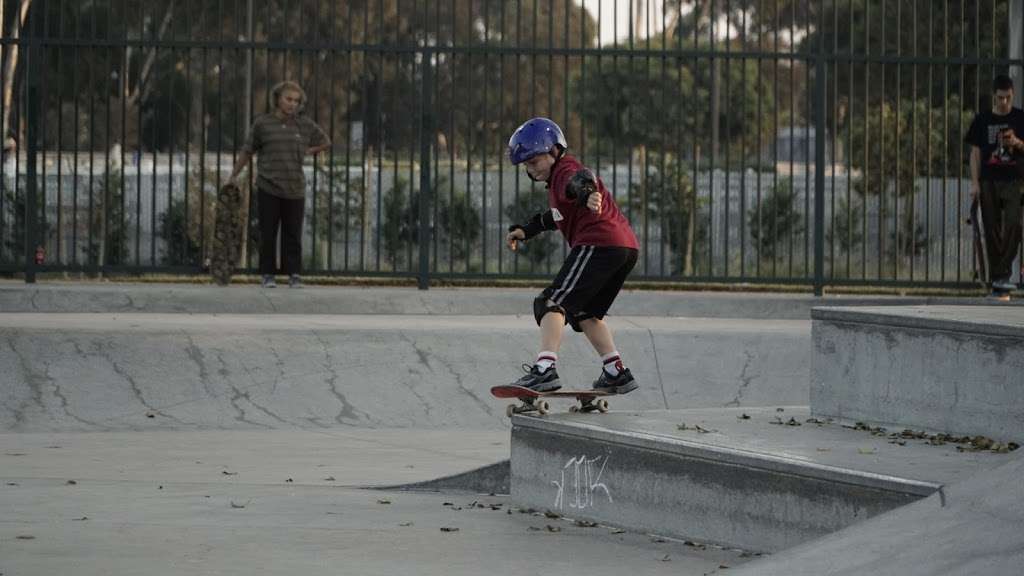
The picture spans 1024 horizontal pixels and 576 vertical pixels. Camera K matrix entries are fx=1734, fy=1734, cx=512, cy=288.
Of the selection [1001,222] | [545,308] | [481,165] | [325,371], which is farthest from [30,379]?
[481,165]

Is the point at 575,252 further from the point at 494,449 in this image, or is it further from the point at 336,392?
the point at 336,392

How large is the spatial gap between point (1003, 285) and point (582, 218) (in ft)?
21.5

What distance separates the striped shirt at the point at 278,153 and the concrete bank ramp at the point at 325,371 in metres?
2.35

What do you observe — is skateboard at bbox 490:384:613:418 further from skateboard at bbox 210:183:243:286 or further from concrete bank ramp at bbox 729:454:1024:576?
skateboard at bbox 210:183:243:286

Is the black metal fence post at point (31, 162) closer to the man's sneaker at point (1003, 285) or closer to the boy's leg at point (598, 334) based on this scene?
the boy's leg at point (598, 334)

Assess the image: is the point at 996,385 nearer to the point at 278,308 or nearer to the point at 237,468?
the point at 237,468

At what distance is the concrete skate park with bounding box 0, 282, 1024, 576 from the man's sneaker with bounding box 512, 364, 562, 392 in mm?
216

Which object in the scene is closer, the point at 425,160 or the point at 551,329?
the point at 551,329

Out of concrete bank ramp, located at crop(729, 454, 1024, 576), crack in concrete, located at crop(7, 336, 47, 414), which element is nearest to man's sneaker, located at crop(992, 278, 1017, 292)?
crack in concrete, located at crop(7, 336, 47, 414)

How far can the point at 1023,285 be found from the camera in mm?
13656

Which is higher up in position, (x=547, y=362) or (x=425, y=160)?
(x=425, y=160)

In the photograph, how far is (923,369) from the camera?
705 cm

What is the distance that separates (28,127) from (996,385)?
8997mm

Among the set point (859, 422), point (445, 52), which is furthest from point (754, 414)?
point (445, 52)
